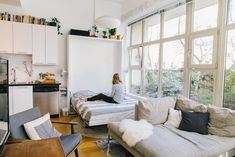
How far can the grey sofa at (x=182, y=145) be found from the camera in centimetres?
188

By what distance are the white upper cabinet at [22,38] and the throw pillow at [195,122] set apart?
4.05 metres

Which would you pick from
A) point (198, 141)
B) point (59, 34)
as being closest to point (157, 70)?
point (198, 141)

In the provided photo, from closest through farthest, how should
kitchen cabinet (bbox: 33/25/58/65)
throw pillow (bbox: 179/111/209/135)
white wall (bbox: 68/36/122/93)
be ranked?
throw pillow (bbox: 179/111/209/135), kitchen cabinet (bbox: 33/25/58/65), white wall (bbox: 68/36/122/93)

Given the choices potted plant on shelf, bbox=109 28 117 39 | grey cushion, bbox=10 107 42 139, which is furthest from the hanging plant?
grey cushion, bbox=10 107 42 139

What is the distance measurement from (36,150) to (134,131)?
50.8 inches

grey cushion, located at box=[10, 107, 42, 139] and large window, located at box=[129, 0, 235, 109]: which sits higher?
large window, located at box=[129, 0, 235, 109]

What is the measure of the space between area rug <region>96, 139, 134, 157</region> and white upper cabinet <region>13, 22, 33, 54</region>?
306 cm

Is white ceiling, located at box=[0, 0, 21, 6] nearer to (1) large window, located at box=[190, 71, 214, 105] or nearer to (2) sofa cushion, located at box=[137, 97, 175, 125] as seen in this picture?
(2) sofa cushion, located at box=[137, 97, 175, 125]

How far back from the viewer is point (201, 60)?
3307 mm

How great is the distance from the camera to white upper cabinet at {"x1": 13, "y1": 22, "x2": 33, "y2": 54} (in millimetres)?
4203

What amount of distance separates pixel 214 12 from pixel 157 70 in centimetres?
191

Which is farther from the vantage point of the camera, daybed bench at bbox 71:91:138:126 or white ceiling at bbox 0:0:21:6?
white ceiling at bbox 0:0:21:6

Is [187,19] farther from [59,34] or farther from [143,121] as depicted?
[59,34]

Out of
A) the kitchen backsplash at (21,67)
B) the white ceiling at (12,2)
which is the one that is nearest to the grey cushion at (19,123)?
the kitchen backsplash at (21,67)
